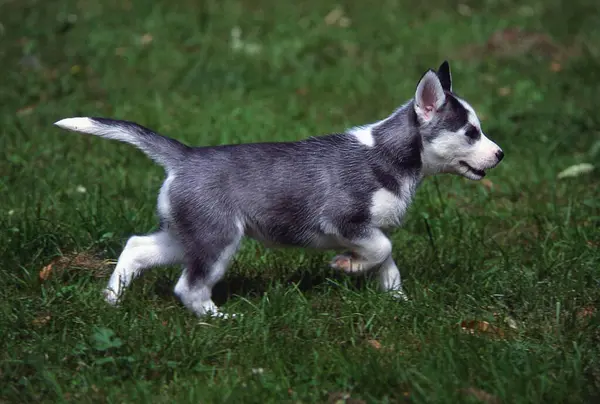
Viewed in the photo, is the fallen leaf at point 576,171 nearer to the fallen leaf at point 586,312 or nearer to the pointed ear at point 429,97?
the fallen leaf at point 586,312

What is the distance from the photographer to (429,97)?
477cm

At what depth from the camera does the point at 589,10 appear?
428 inches

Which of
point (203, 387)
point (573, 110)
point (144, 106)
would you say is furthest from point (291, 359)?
point (573, 110)

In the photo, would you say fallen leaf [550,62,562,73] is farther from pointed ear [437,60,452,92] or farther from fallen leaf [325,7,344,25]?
pointed ear [437,60,452,92]

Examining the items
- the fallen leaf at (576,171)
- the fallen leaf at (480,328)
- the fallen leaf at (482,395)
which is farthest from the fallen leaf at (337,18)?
the fallen leaf at (482,395)

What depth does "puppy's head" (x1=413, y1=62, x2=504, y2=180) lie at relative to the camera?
4.78 metres

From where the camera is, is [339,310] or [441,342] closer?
[441,342]

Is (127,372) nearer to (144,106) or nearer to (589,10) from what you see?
(144,106)

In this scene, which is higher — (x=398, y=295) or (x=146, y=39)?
(x=398, y=295)

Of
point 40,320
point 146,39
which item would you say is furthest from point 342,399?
point 146,39

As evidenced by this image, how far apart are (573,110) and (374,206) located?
13.0 ft

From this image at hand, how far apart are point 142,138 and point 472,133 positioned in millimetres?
1690

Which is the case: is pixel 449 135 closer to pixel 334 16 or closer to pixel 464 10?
pixel 334 16

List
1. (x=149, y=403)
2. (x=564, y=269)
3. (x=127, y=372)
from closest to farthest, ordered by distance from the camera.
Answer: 1. (x=149, y=403)
2. (x=127, y=372)
3. (x=564, y=269)
